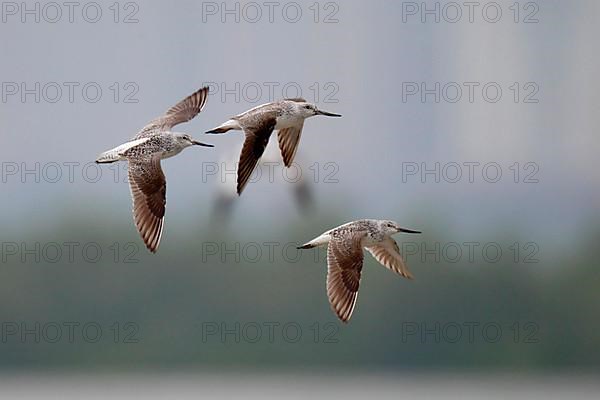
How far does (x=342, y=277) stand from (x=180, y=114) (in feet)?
6.68

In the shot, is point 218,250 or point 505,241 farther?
point 505,241

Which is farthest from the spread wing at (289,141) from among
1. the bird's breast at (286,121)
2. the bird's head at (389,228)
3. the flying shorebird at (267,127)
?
the bird's head at (389,228)

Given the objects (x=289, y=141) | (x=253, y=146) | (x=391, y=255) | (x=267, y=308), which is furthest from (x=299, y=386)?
(x=253, y=146)

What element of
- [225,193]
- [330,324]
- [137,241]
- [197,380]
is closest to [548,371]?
[330,324]

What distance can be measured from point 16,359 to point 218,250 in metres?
6.21

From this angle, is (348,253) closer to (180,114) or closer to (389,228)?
(389,228)

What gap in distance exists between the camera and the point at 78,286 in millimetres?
40719

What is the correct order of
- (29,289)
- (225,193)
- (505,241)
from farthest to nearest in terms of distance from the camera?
(505,241) < (29,289) < (225,193)

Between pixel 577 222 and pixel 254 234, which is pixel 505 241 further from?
pixel 254 234

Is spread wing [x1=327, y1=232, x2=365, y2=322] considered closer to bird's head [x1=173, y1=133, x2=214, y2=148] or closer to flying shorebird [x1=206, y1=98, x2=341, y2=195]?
flying shorebird [x1=206, y1=98, x2=341, y2=195]

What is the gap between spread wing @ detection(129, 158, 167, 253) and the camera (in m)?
12.6

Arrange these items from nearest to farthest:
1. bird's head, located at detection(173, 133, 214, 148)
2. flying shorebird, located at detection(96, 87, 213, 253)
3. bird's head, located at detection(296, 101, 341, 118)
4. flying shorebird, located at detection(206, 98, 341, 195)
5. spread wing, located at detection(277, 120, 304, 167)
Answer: flying shorebird, located at detection(206, 98, 341, 195) → flying shorebird, located at detection(96, 87, 213, 253) → bird's head, located at detection(173, 133, 214, 148) → bird's head, located at detection(296, 101, 341, 118) → spread wing, located at detection(277, 120, 304, 167)


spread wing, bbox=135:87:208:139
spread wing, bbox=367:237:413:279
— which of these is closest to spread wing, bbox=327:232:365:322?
spread wing, bbox=367:237:413:279

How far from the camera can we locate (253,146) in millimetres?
12453
